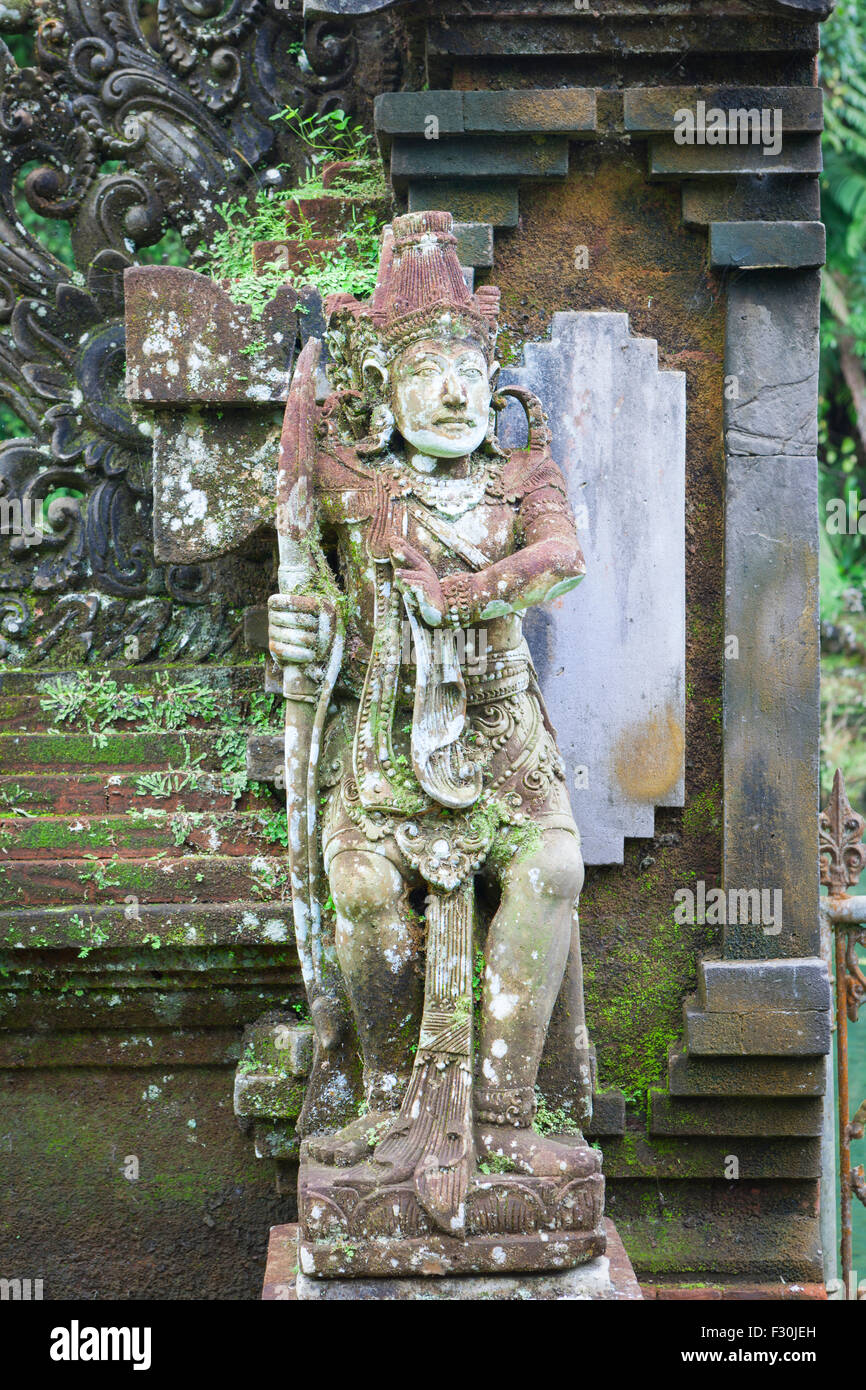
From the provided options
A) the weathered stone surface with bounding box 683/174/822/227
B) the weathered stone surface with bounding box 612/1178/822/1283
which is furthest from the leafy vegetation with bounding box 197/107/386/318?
the weathered stone surface with bounding box 612/1178/822/1283

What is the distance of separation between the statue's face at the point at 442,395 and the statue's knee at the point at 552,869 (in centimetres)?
105

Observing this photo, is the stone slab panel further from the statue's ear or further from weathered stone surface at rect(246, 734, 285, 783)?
→ the statue's ear

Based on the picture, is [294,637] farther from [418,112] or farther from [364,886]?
[418,112]

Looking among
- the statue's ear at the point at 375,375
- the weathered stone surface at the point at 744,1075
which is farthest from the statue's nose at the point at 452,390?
the weathered stone surface at the point at 744,1075

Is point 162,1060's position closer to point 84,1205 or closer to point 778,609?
point 84,1205

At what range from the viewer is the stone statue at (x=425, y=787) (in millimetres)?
3580

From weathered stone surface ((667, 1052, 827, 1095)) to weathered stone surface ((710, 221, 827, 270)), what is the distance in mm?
2508

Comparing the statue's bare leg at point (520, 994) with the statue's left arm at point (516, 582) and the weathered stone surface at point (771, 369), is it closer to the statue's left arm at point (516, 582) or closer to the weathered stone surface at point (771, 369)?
the statue's left arm at point (516, 582)

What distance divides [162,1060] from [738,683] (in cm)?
227

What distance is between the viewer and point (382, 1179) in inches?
141

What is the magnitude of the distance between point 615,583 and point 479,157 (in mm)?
1401

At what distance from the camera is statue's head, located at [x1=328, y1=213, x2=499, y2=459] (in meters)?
3.79

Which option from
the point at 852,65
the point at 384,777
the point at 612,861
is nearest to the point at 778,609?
the point at 612,861
